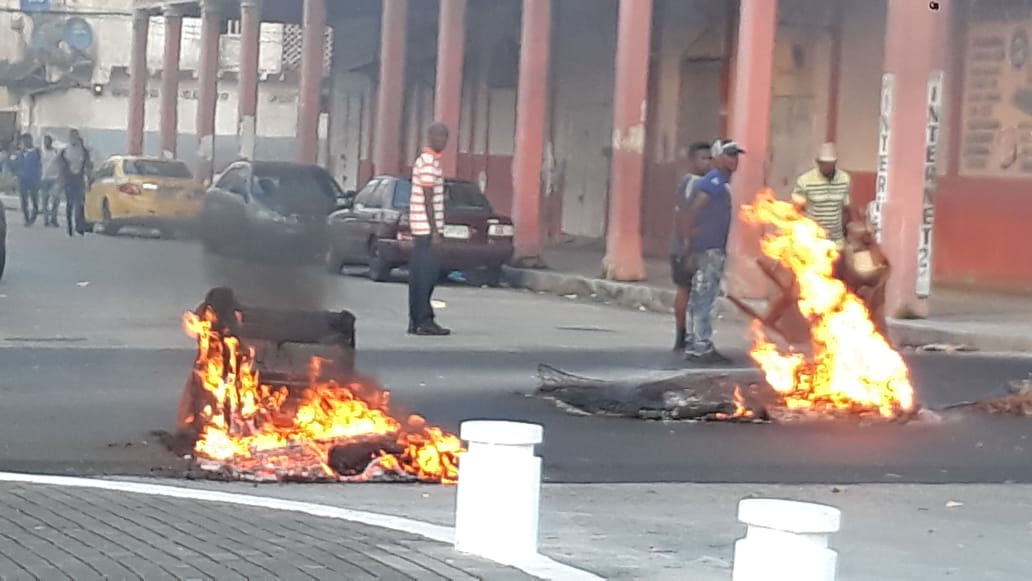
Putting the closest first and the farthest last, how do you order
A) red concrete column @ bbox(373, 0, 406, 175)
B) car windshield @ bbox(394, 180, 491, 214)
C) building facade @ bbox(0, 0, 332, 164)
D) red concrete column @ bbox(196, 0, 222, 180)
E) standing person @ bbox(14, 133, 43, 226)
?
1. building facade @ bbox(0, 0, 332, 164)
2. red concrete column @ bbox(196, 0, 222, 180)
3. car windshield @ bbox(394, 180, 491, 214)
4. red concrete column @ bbox(373, 0, 406, 175)
5. standing person @ bbox(14, 133, 43, 226)

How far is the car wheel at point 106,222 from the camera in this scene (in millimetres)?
31500

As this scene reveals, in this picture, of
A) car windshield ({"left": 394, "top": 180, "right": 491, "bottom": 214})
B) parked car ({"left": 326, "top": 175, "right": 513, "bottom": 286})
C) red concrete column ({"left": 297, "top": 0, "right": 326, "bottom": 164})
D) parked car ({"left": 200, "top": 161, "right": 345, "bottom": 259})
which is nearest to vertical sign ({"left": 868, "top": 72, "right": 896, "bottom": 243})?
red concrete column ({"left": 297, "top": 0, "right": 326, "bottom": 164})

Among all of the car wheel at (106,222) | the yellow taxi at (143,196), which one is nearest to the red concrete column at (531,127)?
the yellow taxi at (143,196)

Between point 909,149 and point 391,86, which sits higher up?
point 391,86

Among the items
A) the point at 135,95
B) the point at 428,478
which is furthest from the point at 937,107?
the point at 428,478

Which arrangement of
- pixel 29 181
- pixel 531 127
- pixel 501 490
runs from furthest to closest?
pixel 29 181
pixel 531 127
pixel 501 490

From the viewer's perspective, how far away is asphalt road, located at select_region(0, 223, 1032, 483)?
10.3 meters

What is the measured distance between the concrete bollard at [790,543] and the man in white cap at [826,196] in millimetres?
10925

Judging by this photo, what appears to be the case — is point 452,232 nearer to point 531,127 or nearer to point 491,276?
point 491,276

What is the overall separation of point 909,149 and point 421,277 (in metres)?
5.58

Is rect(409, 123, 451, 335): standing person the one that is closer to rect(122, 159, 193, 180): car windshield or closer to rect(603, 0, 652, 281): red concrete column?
rect(122, 159, 193, 180): car windshield

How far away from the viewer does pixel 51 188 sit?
36500mm

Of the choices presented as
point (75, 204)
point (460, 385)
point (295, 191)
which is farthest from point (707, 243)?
point (75, 204)

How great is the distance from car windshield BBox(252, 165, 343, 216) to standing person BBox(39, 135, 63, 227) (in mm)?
21675
